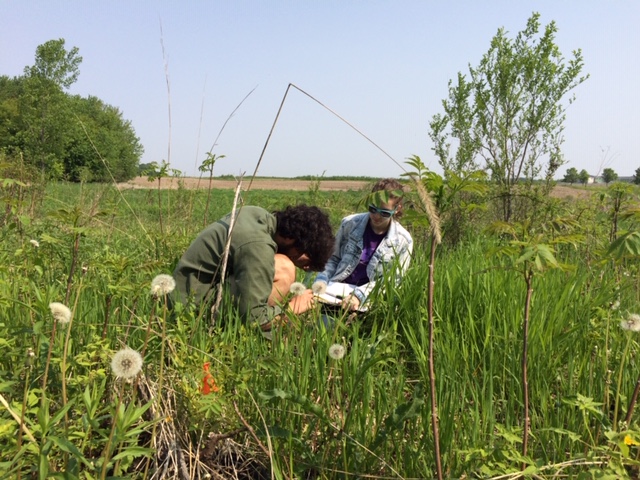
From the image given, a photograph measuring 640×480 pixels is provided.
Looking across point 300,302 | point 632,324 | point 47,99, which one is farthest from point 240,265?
point 47,99

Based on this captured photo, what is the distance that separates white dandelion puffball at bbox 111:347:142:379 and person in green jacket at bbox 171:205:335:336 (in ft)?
4.50

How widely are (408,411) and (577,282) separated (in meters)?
1.94

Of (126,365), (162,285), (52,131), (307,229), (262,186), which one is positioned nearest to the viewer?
(126,365)

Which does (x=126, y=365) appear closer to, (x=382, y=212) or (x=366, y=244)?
(x=382, y=212)

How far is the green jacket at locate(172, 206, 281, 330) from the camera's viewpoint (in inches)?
111

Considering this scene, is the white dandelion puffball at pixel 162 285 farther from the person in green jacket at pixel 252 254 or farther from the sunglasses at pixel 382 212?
the sunglasses at pixel 382 212

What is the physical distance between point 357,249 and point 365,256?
9cm

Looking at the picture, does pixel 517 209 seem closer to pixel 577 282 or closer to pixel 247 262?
pixel 577 282

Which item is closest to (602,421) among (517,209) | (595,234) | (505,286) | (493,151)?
(505,286)

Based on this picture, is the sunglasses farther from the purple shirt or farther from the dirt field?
the dirt field

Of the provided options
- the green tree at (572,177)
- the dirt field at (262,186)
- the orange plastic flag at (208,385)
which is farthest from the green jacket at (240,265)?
the green tree at (572,177)

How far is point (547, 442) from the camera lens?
1829mm

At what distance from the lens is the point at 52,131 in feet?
68.7

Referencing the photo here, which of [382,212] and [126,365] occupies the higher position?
[382,212]
